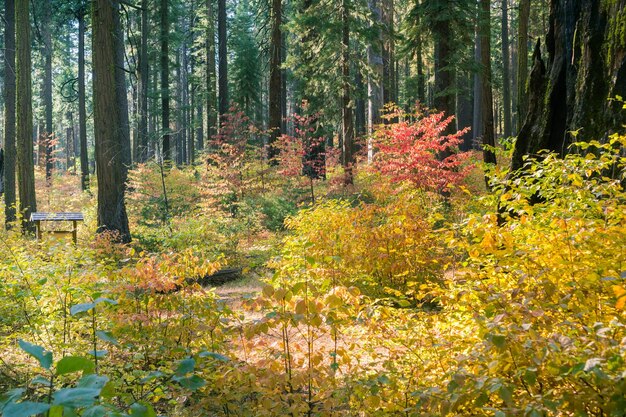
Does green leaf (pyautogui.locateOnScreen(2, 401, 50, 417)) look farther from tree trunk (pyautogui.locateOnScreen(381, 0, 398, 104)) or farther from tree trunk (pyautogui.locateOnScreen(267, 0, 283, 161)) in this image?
tree trunk (pyautogui.locateOnScreen(267, 0, 283, 161))

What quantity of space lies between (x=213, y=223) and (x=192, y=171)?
11700 mm

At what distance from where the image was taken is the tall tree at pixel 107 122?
9.32m

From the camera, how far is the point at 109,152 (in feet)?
31.4

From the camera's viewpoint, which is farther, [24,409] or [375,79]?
[375,79]

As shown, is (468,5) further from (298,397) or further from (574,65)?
(298,397)

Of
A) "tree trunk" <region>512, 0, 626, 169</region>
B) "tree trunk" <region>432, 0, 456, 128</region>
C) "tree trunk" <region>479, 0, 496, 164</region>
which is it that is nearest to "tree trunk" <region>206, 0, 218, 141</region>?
"tree trunk" <region>432, 0, 456, 128</region>

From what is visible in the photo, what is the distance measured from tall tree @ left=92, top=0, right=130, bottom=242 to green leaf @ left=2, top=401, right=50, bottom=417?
9.00m

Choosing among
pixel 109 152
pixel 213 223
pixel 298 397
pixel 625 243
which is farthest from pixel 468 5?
pixel 298 397

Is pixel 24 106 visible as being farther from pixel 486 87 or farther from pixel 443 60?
pixel 486 87

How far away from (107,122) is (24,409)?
30.6 feet

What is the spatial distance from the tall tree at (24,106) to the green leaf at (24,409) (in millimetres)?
11498

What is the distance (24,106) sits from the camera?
1134 centimetres

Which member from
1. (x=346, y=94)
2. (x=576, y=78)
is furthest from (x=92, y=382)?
(x=346, y=94)

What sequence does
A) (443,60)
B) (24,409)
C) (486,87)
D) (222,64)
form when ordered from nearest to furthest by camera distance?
(24,409), (443,60), (486,87), (222,64)
